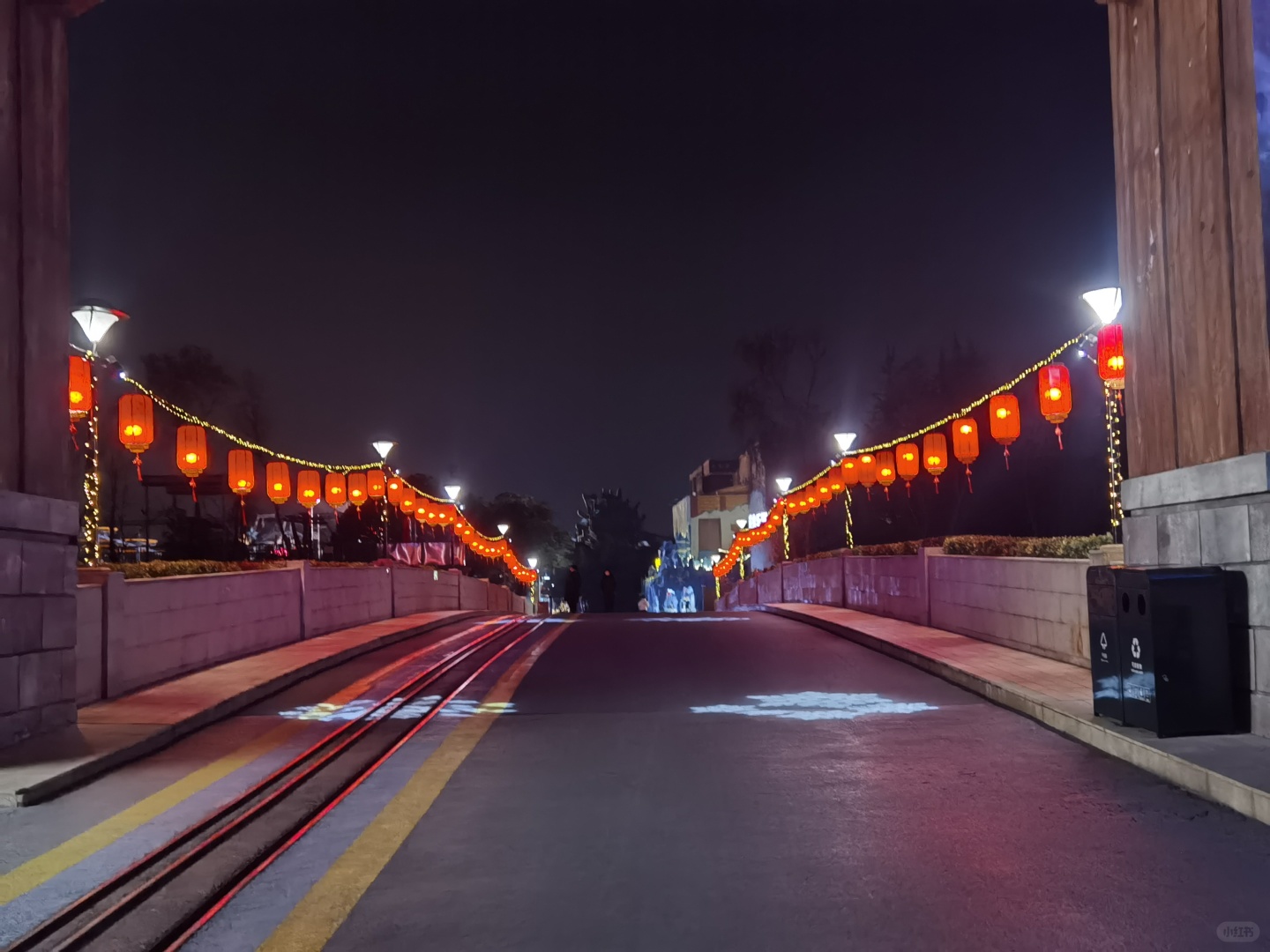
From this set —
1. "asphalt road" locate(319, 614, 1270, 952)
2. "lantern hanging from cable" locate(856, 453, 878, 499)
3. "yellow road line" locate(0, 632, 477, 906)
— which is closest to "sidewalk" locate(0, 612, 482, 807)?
"yellow road line" locate(0, 632, 477, 906)

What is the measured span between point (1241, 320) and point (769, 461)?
46836mm

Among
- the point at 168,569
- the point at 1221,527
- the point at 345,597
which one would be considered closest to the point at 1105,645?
the point at 1221,527

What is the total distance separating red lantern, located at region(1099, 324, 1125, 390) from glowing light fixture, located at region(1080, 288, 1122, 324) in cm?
69

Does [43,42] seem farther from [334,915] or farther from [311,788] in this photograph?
[334,915]

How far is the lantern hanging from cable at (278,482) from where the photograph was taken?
26.6 m

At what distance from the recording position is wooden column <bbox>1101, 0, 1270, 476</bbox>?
8.27 meters

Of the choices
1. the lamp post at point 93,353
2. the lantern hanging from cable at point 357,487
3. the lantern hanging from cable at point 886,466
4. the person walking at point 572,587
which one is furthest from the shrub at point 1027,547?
the person walking at point 572,587

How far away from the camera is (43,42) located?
31.9 ft

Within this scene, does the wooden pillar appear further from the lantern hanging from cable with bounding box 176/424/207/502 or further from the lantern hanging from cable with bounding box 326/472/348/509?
the lantern hanging from cable with bounding box 326/472/348/509

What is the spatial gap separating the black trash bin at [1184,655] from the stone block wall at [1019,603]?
5.91ft

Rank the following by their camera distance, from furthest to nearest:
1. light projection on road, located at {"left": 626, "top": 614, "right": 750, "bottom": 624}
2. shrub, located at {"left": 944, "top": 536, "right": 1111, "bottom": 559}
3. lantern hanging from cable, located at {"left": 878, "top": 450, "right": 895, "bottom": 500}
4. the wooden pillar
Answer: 1. lantern hanging from cable, located at {"left": 878, "top": 450, "right": 895, "bottom": 500}
2. light projection on road, located at {"left": 626, "top": 614, "right": 750, "bottom": 624}
3. shrub, located at {"left": 944, "top": 536, "right": 1111, "bottom": 559}
4. the wooden pillar

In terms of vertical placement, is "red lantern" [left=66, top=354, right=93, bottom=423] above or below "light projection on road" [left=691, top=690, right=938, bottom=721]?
above

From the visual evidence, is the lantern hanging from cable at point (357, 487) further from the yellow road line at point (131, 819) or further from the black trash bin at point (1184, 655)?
the black trash bin at point (1184, 655)

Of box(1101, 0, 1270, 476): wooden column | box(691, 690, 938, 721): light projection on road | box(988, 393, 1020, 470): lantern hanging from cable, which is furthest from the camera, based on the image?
box(988, 393, 1020, 470): lantern hanging from cable
